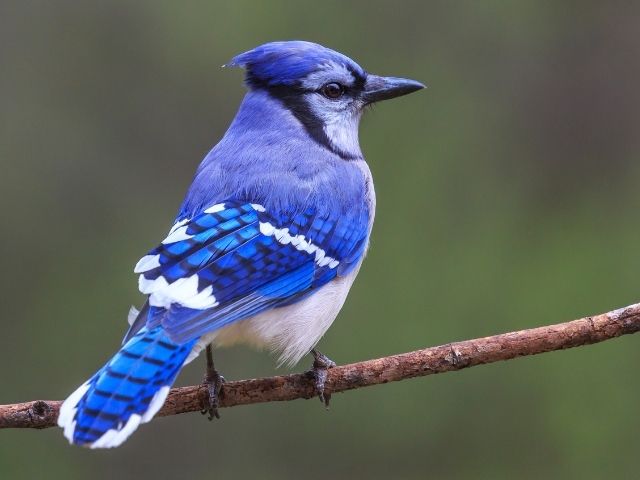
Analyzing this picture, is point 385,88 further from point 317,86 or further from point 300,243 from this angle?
point 300,243

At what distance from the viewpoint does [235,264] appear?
9.98 ft

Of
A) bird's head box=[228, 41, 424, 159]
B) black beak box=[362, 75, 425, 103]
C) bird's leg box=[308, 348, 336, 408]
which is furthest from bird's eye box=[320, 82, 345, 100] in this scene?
bird's leg box=[308, 348, 336, 408]

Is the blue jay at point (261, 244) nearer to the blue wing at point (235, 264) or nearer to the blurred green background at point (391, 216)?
the blue wing at point (235, 264)

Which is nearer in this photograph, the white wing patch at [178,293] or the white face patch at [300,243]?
the white wing patch at [178,293]

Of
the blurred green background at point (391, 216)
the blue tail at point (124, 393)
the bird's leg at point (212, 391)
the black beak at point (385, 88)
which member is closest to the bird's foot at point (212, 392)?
the bird's leg at point (212, 391)

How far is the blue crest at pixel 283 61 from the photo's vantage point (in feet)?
11.8

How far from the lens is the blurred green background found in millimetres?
4914

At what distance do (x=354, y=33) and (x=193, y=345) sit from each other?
9.53 ft

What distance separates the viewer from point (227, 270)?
9.89 feet

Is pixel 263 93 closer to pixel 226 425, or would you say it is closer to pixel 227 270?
pixel 227 270

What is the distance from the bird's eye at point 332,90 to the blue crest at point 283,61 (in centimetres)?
8

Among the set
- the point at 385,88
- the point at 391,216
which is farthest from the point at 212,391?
the point at 391,216

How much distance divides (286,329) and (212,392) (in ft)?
0.86

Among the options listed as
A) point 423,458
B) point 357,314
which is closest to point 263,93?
point 357,314
